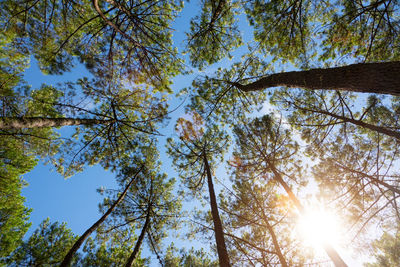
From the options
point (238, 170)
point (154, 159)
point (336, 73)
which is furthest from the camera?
point (154, 159)

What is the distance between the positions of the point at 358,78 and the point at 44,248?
46.4 ft

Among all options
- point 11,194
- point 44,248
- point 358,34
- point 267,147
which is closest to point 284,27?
point 358,34

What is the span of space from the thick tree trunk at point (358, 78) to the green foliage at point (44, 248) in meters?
13.4

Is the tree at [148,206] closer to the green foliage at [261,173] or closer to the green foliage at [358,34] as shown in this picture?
the green foliage at [261,173]

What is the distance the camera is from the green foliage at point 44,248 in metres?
7.50

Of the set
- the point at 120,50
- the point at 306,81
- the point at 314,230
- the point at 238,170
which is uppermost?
the point at 120,50

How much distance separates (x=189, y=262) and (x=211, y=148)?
9113mm

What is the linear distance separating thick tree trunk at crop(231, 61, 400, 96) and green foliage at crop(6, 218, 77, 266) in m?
13.4

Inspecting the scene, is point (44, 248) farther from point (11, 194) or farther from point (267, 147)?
point (267, 147)

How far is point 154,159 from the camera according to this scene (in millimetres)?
8648

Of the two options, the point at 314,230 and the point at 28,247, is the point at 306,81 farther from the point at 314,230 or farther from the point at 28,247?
the point at 28,247

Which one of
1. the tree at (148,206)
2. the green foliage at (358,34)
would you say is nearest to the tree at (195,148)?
the tree at (148,206)

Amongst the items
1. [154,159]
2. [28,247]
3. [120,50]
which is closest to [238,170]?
[154,159]

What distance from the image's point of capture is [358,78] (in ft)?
9.10
